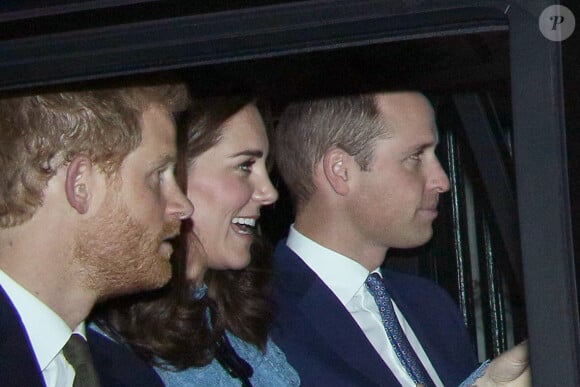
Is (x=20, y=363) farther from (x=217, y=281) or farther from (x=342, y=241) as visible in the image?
(x=342, y=241)

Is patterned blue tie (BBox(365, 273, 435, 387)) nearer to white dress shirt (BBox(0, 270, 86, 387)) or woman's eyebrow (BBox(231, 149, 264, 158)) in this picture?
woman's eyebrow (BBox(231, 149, 264, 158))

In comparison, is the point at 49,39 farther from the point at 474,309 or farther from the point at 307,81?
the point at 474,309

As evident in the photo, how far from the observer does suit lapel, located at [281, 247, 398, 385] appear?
2.53m

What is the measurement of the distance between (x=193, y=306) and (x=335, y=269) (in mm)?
549

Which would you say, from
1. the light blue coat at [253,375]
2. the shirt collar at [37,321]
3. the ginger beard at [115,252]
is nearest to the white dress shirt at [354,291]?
the light blue coat at [253,375]

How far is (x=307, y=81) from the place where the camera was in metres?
2.66

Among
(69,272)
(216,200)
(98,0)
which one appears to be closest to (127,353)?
(69,272)

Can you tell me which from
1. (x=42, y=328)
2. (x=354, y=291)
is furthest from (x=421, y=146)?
(x=42, y=328)

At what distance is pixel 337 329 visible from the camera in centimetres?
258

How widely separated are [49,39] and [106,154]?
0.64m

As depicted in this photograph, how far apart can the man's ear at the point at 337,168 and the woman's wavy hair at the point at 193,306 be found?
1.24ft

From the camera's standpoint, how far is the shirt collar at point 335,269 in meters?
2.76

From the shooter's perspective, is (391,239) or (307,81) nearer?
(307,81)

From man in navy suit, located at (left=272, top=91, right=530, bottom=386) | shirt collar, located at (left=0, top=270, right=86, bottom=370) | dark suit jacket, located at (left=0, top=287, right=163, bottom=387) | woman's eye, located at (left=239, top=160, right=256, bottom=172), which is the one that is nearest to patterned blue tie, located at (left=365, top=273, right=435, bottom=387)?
man in navy suit, located at (left=272, top=91, right=530, bottom=386)
